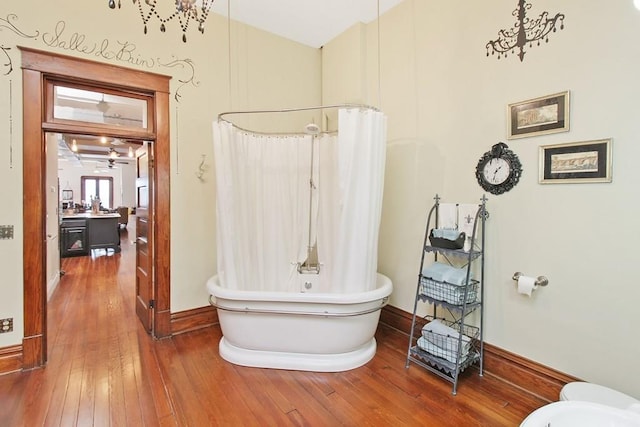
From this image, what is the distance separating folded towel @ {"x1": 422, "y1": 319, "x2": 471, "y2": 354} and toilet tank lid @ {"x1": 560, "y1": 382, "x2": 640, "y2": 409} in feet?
2.04

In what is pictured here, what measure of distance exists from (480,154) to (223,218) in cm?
219

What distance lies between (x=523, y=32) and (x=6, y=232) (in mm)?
4123

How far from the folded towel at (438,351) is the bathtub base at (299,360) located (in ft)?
1.55

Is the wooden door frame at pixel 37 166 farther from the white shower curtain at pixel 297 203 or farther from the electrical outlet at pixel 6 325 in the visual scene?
the white shower curtain at pixel 297 203

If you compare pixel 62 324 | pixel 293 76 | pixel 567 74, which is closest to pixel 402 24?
pixel 293 76

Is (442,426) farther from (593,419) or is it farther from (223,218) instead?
(223,218)

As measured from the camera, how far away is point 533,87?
219cm

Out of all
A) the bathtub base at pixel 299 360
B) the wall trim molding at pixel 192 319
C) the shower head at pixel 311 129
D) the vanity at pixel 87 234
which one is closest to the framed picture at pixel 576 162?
the shower head at pixel 311 129

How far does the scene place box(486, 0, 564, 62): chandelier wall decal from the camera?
2.12 metres

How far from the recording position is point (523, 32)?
2238 mm

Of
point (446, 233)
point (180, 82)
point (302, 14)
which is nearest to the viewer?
point (446, 233)

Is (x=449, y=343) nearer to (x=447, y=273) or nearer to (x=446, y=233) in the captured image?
(x=447, y=273)

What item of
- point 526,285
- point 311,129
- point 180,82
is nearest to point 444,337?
point 526,285

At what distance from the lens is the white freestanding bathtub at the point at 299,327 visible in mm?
2453
